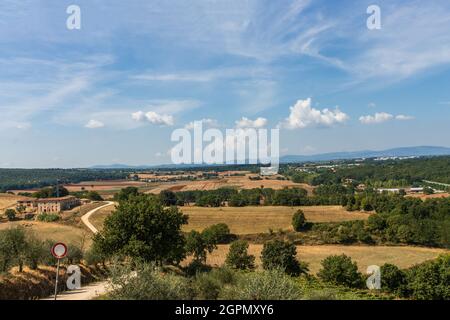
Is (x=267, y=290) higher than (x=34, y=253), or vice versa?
(x=267, y=290)

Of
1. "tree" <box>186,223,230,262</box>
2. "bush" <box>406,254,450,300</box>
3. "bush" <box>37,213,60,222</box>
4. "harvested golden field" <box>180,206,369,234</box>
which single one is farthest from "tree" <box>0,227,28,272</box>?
"bush" <box>37,213,60,222</box>

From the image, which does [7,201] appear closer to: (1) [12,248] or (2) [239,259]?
(2) [239,259]

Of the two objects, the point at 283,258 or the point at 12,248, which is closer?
the point at 12,248

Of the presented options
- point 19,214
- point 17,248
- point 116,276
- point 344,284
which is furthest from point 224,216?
point 116,276

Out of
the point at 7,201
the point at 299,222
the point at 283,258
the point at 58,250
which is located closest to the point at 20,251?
the point at 58,250

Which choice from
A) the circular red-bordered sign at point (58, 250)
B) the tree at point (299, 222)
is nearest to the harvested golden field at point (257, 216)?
the tree at point (299, 222)
